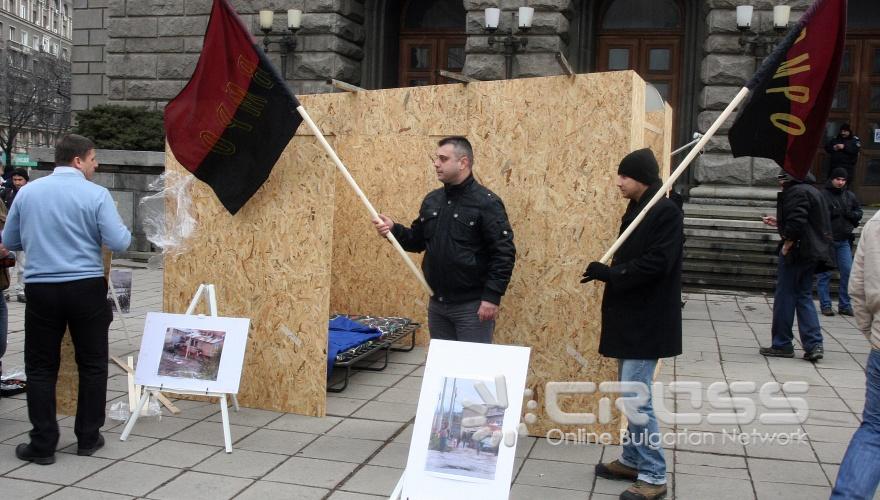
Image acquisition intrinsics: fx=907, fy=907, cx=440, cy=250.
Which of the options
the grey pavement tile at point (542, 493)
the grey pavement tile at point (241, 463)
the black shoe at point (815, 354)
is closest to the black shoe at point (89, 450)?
the grey pavement tile at point (241, 463)

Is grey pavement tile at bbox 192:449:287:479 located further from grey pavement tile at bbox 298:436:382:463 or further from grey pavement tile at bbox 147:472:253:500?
grey pavement tile at bbox 298:436:382:463

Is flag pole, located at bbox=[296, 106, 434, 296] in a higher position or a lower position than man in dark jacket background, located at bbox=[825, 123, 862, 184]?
lower

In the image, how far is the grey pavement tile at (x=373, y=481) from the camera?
202 inches

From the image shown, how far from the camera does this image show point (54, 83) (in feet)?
172

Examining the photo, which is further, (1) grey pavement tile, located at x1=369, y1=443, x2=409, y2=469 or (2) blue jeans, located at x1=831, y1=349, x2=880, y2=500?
(1) grey pavement tile, located at x1=369, y1=443, x2=409, y2=469

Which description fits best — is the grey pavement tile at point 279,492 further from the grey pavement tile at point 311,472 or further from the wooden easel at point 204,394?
the wooden easel at point 204,394

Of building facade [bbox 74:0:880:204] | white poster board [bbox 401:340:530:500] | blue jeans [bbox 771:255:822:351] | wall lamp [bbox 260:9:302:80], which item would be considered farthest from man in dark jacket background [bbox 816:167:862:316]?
wall lamp [bbox 260:9:302:80]

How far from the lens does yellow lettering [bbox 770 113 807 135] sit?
551cm

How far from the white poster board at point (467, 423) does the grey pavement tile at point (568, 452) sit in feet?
4.56

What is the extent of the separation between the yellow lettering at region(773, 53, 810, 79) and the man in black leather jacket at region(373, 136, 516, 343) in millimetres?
1853

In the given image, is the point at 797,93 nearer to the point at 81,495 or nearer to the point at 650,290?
the point at 650,290

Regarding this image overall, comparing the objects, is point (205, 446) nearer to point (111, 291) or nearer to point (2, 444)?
point (2, 444)

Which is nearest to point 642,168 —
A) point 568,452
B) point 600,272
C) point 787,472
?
point 600,272

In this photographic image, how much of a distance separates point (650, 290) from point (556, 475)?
131 centimetres
